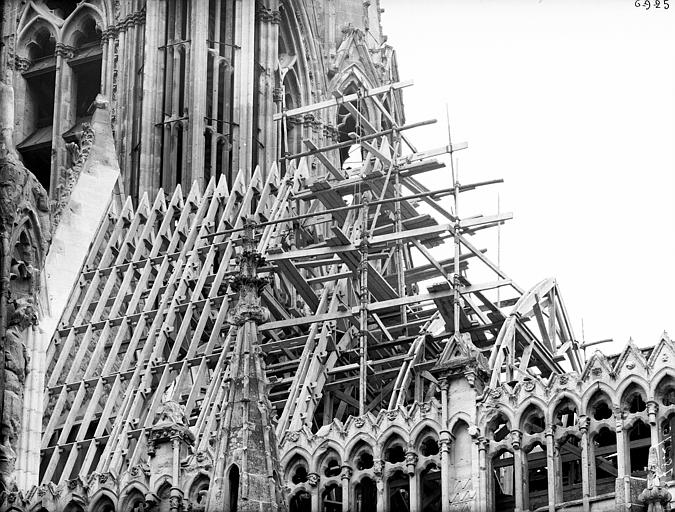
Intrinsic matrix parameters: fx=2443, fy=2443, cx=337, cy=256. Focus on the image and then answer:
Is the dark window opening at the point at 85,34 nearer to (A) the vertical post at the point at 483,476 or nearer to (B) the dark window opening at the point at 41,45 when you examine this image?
(B) the dark window opening at the point at 41,45

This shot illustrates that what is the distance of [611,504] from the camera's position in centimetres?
4284

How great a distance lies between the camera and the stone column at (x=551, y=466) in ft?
144

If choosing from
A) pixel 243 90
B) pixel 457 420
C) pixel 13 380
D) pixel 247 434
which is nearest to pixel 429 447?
pixel 457 420

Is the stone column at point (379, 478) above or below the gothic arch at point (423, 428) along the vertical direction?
below

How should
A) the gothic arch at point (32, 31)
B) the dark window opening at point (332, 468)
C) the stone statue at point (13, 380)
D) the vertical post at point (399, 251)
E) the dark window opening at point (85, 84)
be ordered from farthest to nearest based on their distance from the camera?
the gothic arch at point (32, 31) → the dark window opening at point (85, 84) → the vertical post at point (399, 251) → the dark window opening at point (332, 468) → the stone statue at point (13, 380)

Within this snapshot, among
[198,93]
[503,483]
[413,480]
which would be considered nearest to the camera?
[413,480]

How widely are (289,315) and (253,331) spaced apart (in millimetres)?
13505

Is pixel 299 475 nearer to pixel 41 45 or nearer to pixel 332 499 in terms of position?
pixel 332 499

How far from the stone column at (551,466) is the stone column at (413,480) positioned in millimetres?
2496

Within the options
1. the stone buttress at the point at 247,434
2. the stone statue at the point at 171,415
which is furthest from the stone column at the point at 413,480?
the stone statue at the point at 171,415

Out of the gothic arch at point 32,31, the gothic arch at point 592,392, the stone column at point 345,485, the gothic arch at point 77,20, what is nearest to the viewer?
the gothic arch at point 592,392

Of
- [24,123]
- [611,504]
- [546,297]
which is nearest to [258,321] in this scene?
[611,504]

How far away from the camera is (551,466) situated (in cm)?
4400

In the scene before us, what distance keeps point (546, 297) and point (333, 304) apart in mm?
4687
